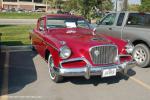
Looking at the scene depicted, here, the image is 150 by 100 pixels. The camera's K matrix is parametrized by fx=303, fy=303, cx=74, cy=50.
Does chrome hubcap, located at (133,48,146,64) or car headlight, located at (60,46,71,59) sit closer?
car headlight, located at (60,46,71,59)

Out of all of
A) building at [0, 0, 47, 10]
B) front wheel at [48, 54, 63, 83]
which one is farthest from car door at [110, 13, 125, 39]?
building at [0, 0, 47, 10]

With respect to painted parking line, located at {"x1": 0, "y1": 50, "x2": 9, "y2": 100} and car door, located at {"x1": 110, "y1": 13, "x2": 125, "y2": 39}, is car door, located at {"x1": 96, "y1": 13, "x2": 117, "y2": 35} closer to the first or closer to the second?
car door, located at {"x1": 110, "y1": 13, "x2": 125, "y2": 39}

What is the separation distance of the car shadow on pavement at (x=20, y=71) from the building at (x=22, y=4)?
10928 centimetres

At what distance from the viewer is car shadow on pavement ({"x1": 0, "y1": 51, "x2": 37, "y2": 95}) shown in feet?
23.4

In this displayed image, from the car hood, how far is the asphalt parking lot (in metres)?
1.04

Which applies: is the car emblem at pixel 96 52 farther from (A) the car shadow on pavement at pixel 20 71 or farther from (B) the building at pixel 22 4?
(B) the building at pixel 22 4

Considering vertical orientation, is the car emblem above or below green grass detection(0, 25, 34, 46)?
above

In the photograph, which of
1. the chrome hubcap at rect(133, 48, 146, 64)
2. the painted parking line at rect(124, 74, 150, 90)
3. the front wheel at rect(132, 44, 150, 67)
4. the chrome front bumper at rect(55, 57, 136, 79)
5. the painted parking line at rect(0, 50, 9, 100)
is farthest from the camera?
the chrome hubcap at rect(133, 48, 146, 64)

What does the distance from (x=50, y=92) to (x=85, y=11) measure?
1490 cm

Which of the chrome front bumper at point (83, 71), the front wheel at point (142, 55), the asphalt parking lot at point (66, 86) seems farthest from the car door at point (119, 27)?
the chrome front bumper at point (83, 71)

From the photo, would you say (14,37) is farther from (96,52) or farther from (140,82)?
(96,52)

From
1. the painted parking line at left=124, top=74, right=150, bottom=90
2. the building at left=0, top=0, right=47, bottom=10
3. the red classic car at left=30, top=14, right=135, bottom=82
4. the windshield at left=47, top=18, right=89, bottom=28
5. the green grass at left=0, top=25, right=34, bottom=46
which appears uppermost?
the windshield at left=47, top=18, right=89, bottom=28

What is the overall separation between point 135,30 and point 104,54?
2.80m

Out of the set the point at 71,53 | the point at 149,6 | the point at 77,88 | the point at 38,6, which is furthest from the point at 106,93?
the point at 38,6
